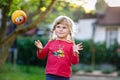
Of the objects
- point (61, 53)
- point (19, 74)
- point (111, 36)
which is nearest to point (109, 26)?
point (111, 36)

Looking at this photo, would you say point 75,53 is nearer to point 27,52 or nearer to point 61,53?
point 61,53

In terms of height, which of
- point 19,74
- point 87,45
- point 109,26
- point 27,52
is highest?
point 109,26

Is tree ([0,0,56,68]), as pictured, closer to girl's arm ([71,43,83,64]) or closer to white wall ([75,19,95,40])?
girl's arm ([71,43,83,64])

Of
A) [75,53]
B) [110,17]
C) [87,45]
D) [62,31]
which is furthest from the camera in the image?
[110,17]

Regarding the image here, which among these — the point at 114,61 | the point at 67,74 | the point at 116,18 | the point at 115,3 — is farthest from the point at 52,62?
the point at 116,18

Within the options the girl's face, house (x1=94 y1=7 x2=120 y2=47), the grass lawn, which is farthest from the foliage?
the girl's face

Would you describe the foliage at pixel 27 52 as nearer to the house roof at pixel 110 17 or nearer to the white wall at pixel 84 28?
the white wall at pixel 84 28

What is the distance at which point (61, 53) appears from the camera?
22.0ft

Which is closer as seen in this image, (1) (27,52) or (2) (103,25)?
(1) (27,52)

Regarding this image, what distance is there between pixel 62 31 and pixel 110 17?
28153 mm

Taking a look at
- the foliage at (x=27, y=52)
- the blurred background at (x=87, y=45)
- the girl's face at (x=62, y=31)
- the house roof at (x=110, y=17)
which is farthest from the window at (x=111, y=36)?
the girl's face at (x=62, y=31)

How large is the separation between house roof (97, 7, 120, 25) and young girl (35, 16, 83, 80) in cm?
2710

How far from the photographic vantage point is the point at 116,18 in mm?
34375

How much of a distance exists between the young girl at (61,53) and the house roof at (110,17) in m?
27.1
